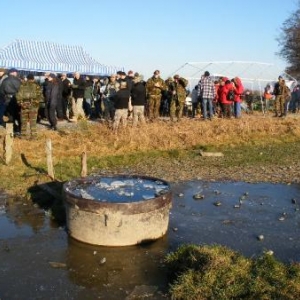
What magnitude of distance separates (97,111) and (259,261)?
16163 millimetres

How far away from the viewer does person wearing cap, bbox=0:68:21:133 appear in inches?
633

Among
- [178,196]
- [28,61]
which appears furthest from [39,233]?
[28,61]

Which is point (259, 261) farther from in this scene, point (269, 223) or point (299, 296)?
point (269, 223)

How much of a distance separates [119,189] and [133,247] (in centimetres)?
131

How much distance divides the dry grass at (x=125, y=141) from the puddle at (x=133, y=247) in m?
2.96

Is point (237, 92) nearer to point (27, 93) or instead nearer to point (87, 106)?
point (87, 106)

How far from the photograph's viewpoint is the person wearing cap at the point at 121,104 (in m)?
15.6

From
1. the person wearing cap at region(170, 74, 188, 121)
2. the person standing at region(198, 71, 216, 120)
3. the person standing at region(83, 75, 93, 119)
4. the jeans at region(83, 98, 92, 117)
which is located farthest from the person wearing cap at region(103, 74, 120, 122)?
the person standing at region(198, 71, 216, 120)

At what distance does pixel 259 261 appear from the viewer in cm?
571

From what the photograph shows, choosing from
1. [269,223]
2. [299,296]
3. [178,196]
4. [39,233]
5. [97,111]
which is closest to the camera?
[299,296]

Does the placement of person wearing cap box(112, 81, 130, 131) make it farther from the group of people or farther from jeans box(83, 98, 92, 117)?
jeans box(83, 98, 92, 117)

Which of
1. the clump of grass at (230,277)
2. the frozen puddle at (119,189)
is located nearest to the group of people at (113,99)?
the frozen puddle at (119,189)

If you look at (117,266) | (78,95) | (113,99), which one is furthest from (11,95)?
(117,266)

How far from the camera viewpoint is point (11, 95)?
16266mm
